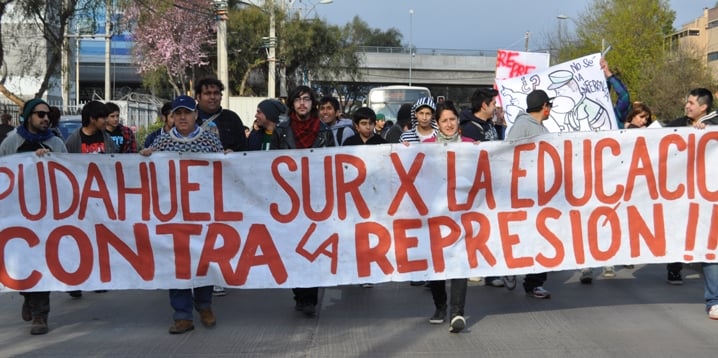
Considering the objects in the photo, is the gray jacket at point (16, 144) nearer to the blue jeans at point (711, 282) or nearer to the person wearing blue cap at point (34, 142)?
the person wearing blue cap at point (34, 142)

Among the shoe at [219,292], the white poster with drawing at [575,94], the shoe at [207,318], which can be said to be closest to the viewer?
the shoe at [207,318]

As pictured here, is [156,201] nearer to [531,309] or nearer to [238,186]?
[238,186]

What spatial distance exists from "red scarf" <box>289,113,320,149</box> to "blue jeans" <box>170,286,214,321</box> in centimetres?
133

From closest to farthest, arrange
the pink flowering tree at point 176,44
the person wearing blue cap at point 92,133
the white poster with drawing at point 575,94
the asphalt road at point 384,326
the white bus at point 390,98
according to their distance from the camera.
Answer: the asphalt road at point 384,326 < the person wearing blue cap at point 92,133 < the white poster with drawing at point 575,94 < the white bus at point 390,98 < the pink flowering tree at point 176,44

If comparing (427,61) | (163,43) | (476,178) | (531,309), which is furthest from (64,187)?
(427,61)

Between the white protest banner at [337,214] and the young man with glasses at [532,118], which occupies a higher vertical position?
the young man with glasses at [532,118]

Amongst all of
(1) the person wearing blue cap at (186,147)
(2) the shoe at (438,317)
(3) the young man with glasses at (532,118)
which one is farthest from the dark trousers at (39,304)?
(3) the young man with glasses at (532,118)

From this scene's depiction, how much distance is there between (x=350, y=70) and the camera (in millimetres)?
49250

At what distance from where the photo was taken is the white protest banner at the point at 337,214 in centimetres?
634

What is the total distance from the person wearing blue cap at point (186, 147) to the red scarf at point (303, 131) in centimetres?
65

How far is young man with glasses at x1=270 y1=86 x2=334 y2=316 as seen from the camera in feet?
22.5

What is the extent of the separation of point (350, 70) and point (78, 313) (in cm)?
4277

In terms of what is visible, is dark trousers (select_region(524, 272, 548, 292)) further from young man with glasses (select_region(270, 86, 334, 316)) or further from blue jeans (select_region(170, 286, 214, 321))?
blue jeans (select_region(170, 286, 214, 321))

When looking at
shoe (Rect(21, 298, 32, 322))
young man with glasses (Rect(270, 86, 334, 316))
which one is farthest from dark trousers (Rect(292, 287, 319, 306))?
shoe (Rect(21, 298, 32, 322))
